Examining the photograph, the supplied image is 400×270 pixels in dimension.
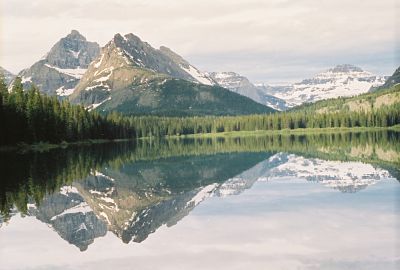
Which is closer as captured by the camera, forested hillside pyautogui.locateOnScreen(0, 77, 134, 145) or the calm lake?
the calm lake

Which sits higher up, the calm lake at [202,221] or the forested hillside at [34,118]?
the forested hillside at [34,118]

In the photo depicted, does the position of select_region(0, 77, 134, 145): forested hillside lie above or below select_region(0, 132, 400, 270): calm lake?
above

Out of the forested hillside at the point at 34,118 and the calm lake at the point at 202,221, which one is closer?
the calm lake at the point at 202,221

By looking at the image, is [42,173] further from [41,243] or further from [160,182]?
[41,243]

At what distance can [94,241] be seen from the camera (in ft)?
97.6

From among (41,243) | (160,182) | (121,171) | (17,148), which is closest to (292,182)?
(160,182)

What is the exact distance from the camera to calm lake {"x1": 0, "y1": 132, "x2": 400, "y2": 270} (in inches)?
934

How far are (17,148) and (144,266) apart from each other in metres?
99.4

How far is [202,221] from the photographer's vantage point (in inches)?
1323

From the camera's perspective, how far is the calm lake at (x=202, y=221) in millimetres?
23734

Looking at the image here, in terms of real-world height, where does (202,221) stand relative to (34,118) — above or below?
below

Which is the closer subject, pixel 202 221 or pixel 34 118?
pixel 202 221

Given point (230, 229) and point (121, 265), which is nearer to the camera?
point (121, 265)

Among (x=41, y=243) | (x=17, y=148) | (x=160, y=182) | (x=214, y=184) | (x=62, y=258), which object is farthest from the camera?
(x=17, y=148)
